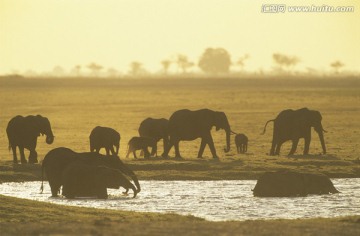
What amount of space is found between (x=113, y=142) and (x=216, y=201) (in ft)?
42.1

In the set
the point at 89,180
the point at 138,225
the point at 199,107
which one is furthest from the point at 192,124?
the point at 199,107

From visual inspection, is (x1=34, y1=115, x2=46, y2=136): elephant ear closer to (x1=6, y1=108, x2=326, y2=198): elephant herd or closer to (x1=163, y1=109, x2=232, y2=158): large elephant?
(x1=6, y1=108, x2=326, y2=198): elephant herd

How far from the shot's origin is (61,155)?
2705cm

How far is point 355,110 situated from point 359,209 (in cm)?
4856

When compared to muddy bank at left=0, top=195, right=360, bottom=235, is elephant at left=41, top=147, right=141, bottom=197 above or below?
above

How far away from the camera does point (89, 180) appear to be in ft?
85.4

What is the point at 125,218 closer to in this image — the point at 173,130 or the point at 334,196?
the point at 334,196

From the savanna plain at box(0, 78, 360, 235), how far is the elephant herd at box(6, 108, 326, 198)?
735 millimetres

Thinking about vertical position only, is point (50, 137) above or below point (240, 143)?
above

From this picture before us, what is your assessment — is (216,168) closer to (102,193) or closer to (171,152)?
(102,193)

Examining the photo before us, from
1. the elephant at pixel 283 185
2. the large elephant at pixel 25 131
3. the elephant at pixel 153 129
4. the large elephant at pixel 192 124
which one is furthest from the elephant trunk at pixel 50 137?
the elephant at pixel 283 185

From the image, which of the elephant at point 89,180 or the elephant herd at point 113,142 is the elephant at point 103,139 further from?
the elephant at point 89,180

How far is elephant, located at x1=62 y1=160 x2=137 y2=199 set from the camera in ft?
85.0

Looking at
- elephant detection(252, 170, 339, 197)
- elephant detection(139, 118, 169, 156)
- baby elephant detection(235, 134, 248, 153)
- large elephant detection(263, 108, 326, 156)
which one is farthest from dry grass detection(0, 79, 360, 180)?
elephant detection(252, 170, 339, 197)
